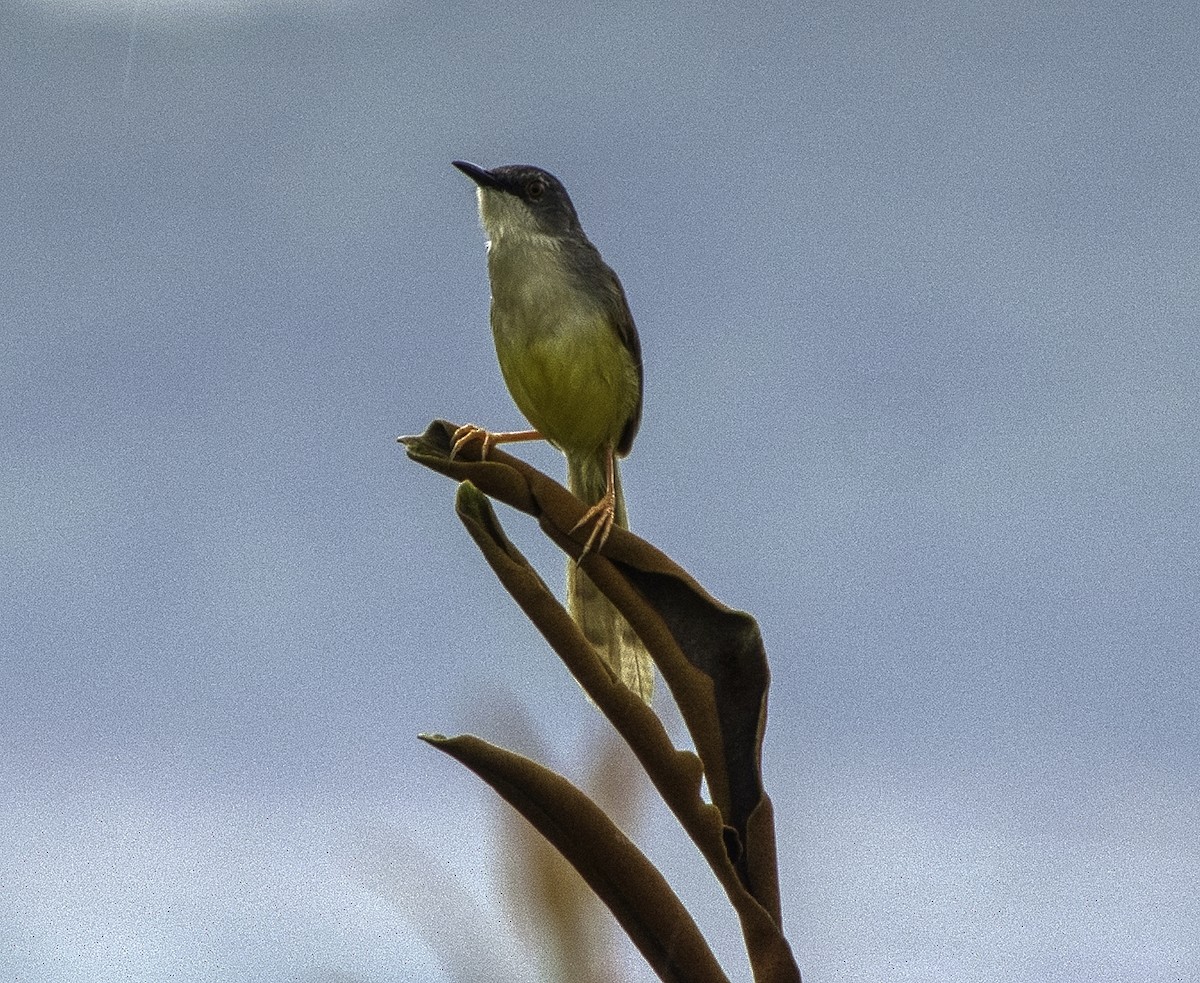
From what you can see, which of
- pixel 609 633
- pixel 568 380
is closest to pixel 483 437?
pixel 609 633

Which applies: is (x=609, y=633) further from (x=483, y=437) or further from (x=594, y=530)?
(x=594, y=530)

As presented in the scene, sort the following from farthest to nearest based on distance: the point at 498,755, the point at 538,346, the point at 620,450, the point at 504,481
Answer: the point at 620,450
the point at 538,346
the point at 504,481
the point at 498,755

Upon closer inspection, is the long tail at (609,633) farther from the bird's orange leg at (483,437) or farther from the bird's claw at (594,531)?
the bird's claw at (594,531)

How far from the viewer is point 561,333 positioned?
18.9 feet

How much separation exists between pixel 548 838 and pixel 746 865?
269 mm

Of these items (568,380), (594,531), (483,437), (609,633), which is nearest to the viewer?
(594,531)

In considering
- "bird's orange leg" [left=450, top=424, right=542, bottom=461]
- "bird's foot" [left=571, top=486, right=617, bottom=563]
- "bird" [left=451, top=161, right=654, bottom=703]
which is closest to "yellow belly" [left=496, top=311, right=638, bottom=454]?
"bird" [left=451, top=161, right=654, bottom=703]

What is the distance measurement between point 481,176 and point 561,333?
112cm

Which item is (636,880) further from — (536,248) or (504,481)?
(536,248)

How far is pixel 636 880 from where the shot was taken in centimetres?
142

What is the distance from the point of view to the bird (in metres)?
5.72

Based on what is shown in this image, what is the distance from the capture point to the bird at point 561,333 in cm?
572

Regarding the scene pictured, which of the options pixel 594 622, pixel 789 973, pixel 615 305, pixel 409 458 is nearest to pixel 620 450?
pixel 615 305

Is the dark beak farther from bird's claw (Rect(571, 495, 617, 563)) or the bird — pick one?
bird's claw (Rect(571, 495, 617, 563))
